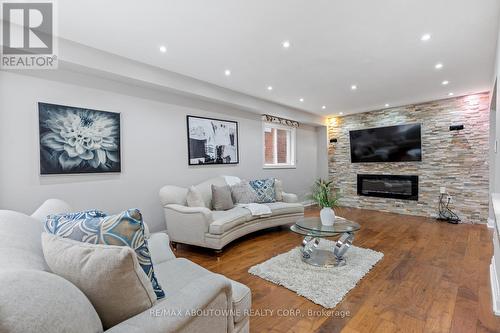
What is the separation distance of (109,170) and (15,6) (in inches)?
72.0

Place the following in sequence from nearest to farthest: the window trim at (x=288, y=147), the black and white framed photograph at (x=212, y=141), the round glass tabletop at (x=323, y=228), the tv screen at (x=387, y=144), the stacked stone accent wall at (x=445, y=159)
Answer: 1. the round glass tabletop at (x=323, y=228)
2. the black and white framed photograph at (x=212, y=141)
3. the stacked stone accent wall at (x=445, y=159)
4. the tv screen at (x=387, y=144)
5. the window trim at (x=288, y=147)

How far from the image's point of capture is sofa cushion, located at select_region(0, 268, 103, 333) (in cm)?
56

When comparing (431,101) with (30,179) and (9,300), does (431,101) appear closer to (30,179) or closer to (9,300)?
(9,300)

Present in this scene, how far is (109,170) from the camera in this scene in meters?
3.20

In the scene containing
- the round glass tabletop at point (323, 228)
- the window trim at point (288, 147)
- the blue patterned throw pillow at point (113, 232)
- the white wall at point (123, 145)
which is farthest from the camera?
the window trim at point (288, 147)

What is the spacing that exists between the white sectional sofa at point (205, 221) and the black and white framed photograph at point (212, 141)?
22.3 inches

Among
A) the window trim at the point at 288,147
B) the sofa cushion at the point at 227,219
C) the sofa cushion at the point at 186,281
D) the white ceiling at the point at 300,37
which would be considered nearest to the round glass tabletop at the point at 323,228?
the sofa cushion at the point at 227,219

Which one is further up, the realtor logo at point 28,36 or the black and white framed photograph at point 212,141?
the realtor logo at point 28,36

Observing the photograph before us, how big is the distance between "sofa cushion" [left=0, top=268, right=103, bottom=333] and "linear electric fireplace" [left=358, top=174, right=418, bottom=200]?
6.29m

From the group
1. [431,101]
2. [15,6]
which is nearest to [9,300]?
[15,6]

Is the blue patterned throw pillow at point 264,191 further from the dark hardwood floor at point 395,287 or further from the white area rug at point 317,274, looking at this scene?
the white area rug at point 317,274

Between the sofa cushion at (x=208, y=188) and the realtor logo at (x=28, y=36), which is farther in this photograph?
the sofa cushion at (x=208, y=188)

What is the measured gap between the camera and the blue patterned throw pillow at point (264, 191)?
438cm

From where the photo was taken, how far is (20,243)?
3.39ft
